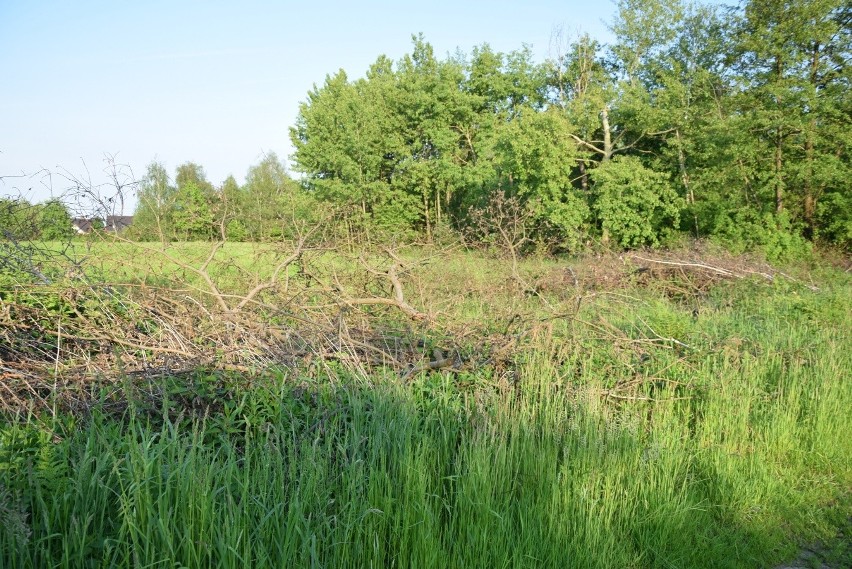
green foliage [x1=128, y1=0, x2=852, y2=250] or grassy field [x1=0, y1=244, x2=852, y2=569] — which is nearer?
grassy field [x1=0, y1=244, x2=852, y2=569]

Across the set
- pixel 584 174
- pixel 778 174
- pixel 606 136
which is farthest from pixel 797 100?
pixel 584 174

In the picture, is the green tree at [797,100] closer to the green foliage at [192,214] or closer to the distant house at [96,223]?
the green foliage at [192,214]

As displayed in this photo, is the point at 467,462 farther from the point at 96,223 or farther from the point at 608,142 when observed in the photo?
the point at 608,142

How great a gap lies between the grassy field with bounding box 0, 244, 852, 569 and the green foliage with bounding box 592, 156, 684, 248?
20.7m

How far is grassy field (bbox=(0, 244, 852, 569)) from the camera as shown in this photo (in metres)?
3.03

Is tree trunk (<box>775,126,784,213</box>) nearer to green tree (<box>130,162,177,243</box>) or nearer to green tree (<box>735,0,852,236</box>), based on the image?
green tree (<box>735,0,852,236</box>)

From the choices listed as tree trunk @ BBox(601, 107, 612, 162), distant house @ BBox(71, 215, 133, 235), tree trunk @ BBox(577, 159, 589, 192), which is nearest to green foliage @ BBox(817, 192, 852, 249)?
tree trunk @ BBox(601, 107, 612, 162)

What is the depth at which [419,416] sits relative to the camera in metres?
4.69

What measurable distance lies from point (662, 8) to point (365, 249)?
27.2 meters

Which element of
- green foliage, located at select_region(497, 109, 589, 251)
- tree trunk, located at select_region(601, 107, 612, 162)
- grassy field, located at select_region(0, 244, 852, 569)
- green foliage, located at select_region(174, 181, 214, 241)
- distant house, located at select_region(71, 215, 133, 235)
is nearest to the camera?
grassy field, located at select_region(0, 244, 852, 569)

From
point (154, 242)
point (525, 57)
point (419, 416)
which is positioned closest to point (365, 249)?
point (154, 242)

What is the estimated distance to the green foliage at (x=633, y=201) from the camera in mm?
27047

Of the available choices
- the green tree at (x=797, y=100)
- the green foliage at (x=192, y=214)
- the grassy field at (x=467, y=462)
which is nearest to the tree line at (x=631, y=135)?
the green tree at (x=797, y=100)

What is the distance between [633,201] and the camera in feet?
90.0
